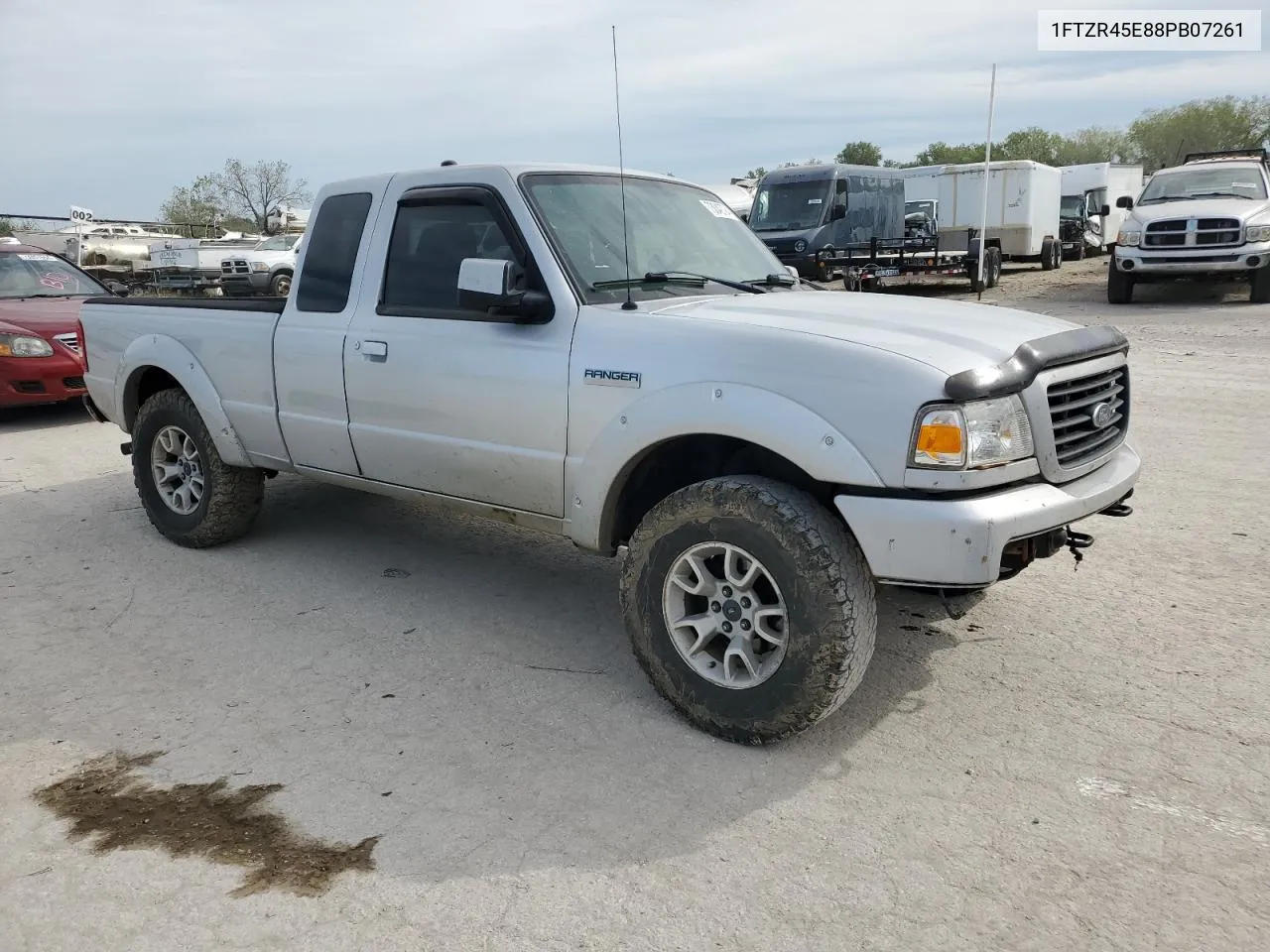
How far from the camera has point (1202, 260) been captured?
15.4 m

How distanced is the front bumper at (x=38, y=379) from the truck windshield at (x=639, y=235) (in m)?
7.05

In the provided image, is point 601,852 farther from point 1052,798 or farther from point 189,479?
point 189,479

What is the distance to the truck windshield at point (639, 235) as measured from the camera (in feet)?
13.3

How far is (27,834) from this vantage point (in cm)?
302

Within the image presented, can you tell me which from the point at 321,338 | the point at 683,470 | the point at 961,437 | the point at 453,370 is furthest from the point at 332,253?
the point at 961,437

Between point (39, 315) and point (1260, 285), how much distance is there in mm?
16606

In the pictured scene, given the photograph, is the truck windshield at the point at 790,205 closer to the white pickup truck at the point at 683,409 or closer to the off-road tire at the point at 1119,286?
the off-road tire at the point at 1119,286

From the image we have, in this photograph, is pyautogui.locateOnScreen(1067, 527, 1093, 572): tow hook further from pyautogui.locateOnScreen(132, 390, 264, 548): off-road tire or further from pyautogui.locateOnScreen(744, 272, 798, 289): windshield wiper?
pyautogui.locateOnScreen(132, 390, 264, 548): off-road tire

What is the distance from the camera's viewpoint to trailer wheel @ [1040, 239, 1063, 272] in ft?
83.6

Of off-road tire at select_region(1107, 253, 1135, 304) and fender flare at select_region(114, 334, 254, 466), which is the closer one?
fender flare at select_region(114, 334, 254, 466)

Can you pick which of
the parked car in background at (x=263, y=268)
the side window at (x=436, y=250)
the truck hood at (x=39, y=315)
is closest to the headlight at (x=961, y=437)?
the side window at (x=436, y=250)

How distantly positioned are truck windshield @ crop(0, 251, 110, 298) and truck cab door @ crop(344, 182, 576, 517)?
8.20 m

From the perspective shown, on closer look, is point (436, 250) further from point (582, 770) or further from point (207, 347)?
point (582, 770)

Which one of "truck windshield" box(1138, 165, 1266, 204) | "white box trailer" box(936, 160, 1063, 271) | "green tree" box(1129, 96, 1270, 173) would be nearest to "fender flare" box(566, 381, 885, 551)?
"truck windshield" box(1138, 165, 1266, 204)
